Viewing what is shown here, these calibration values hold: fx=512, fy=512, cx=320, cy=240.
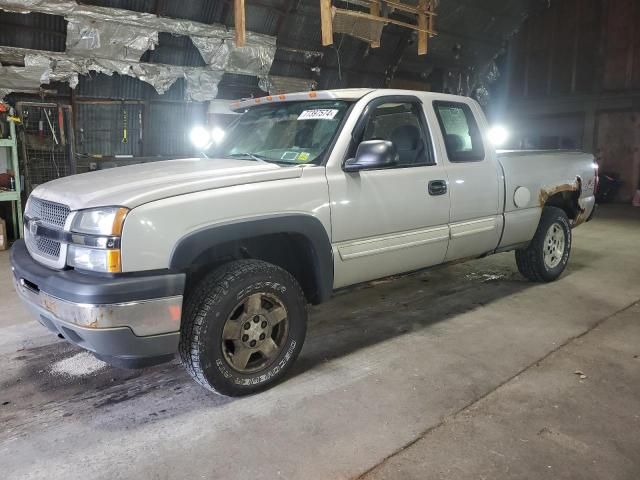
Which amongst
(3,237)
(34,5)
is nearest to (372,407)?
(3,237)

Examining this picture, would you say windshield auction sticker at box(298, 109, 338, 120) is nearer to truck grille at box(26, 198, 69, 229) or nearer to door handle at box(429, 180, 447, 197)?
door handle at box(429, 180, 447, 197)

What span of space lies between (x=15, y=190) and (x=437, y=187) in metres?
6.44

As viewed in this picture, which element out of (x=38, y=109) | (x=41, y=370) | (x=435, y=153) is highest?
(x=38, y=109)

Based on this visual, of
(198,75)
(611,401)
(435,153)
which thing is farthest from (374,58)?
(611,401)

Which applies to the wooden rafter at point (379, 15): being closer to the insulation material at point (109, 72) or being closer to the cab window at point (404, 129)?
the insulation material at point (109, 72)

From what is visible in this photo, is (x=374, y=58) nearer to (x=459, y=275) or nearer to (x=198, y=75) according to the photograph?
(x=198, y=75)

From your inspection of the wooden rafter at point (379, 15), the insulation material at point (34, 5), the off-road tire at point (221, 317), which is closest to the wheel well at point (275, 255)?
the off-road tire at point (221, 317)

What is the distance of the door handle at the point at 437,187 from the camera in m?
3.88

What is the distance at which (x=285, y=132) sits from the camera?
3.82 metres

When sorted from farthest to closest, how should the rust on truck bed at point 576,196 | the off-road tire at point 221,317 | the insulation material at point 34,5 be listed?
the insulation material at point 34,5
the rust on truck bed at point 576,196
the off-road tire at point 221,317

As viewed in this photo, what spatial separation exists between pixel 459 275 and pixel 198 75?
572 centimetres

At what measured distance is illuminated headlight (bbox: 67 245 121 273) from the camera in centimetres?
253

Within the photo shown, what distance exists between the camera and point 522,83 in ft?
51.3

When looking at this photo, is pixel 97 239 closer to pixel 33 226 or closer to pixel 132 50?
pixel 33 226
